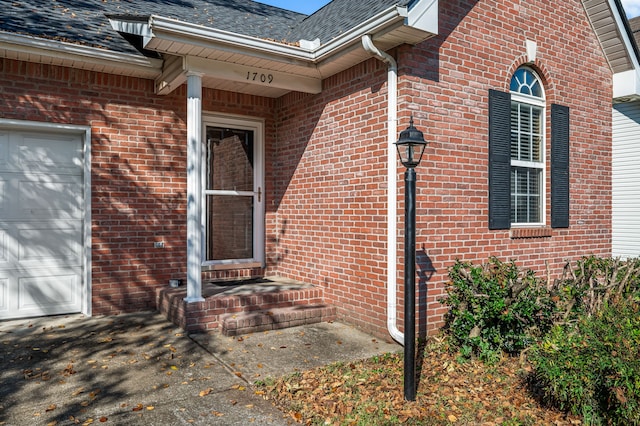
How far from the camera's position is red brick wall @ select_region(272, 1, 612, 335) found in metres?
5.54

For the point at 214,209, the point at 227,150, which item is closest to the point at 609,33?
the point at 227,150

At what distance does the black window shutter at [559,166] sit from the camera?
6.69 m

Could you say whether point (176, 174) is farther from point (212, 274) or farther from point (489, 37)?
point (489, 37)

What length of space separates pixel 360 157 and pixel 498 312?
93.4 inches

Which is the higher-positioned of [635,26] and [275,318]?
[635,26]

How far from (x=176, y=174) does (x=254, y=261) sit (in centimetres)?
176

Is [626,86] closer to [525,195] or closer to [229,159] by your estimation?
[525,195]

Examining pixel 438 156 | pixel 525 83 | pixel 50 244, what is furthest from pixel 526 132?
pixel 50 244

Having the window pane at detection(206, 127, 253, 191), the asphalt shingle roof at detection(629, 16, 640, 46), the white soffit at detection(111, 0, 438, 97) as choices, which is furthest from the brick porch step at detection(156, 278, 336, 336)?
the asphalt shingle roof at detection(629, 16, 640, 46)

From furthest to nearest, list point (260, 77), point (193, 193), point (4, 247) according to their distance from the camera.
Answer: point (260, 77) → point (4, 247) → point (193, 193)

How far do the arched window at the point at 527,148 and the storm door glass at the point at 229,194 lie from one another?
12.3 ft

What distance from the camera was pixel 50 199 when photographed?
20.6ft

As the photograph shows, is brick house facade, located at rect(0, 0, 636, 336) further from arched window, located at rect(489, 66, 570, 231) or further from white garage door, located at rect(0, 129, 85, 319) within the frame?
white garage door, located at rect(0, 129, 85, 319)

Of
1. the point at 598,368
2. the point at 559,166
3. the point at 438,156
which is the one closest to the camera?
the point at 598,368
